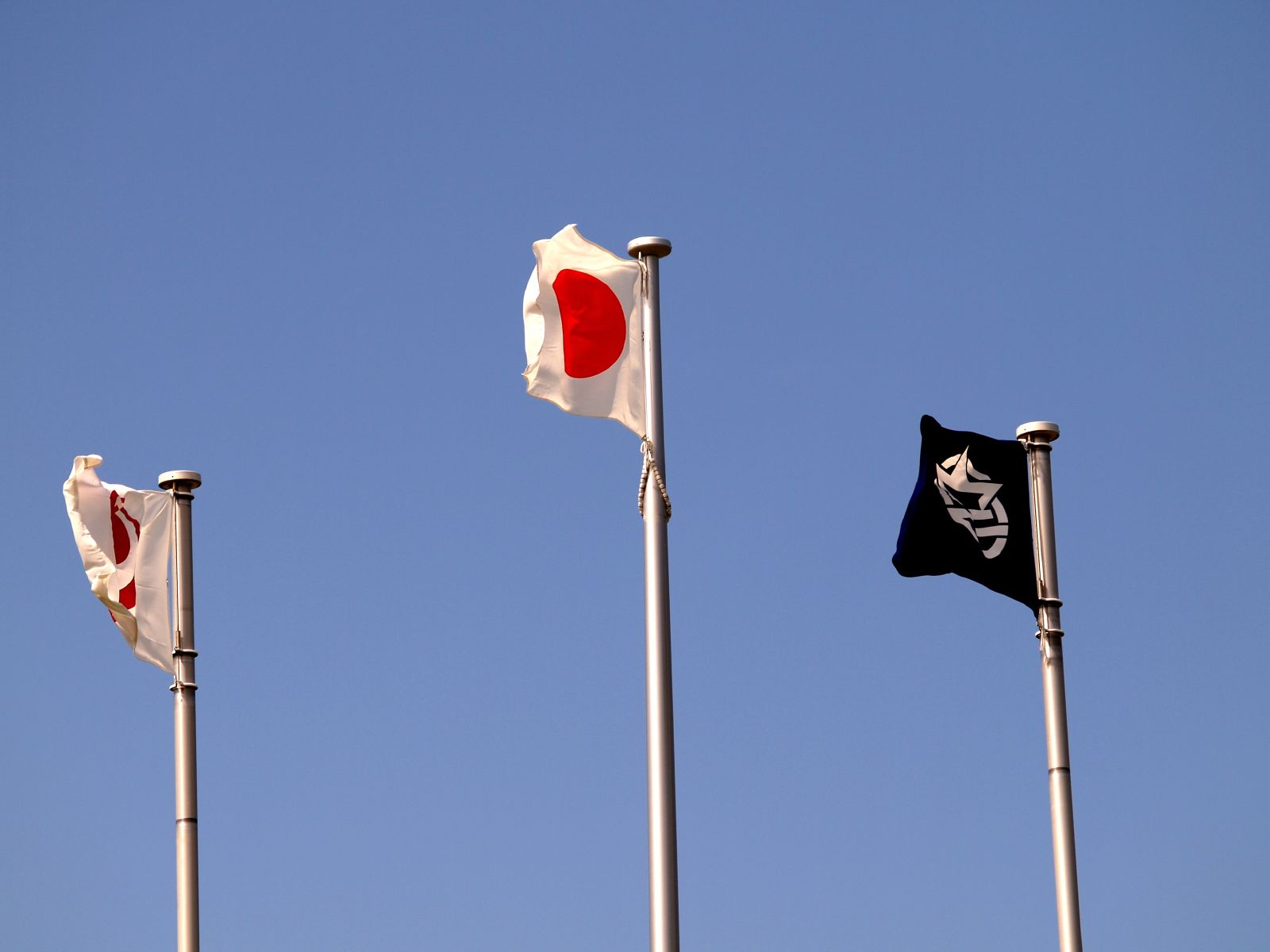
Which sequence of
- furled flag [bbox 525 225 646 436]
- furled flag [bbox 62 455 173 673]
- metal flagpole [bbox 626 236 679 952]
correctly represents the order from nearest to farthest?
metal flagpole [bbox 626 236 679 952], furled flag [bbox 525 225 646 436], furled flag [bbox 62 455 173 673]

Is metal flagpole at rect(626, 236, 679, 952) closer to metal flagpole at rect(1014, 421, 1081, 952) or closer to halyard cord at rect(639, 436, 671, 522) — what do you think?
halyard cord at rect(639, 436, 671, 522)

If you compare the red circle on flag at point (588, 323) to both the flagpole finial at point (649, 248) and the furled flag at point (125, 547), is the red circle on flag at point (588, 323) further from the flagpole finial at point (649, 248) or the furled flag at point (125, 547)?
the furled flag at point (125, 547)

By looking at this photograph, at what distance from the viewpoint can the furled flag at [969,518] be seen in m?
19.0

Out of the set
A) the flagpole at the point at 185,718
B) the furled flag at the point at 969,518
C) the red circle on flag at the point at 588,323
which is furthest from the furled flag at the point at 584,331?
the flagpole at the point at 185,718

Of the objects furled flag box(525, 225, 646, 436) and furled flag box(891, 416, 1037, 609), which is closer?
furled flag box(525, 225, 646, 436)

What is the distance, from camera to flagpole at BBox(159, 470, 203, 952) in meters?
19.5

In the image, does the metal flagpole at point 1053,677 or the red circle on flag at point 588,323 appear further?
the metal flagpole at point 1053,677

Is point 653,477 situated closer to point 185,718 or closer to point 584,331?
point 584,331

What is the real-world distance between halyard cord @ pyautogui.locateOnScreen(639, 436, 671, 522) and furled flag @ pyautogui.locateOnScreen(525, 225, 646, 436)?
18 centimetres

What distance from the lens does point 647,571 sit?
52.0 ft

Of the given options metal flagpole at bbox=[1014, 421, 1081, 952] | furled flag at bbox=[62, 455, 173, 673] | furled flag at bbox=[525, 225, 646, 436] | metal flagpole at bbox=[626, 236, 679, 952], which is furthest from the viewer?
furled flag at bbox=[62, 455, 173, 673]

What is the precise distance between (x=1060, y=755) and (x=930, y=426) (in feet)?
10.5

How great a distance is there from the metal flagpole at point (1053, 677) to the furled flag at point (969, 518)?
12 centimetres

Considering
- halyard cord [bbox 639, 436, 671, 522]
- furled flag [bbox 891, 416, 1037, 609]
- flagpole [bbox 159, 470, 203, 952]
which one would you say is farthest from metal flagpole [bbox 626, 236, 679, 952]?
flagpole [bbox 159, 470, 203, 952]
